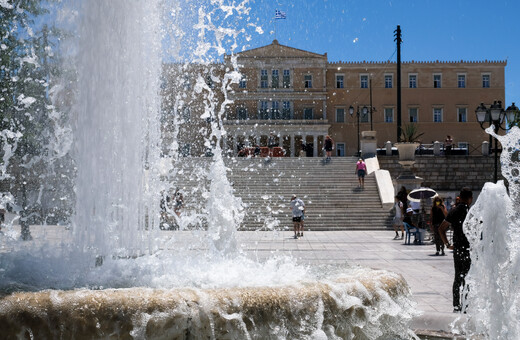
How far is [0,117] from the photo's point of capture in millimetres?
16422

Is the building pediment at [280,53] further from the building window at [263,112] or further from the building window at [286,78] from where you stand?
the building window at [263,112]

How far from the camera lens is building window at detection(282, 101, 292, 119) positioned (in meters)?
56.7

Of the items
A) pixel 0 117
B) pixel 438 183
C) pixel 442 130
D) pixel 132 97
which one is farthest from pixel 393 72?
pixel 132 97

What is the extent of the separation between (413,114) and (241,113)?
1692 centimetres

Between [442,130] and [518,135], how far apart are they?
182 feet

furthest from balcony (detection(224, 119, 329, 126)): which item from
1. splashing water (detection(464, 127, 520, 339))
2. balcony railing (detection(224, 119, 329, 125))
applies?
splashing water (detection(464, 127, 520, 339))

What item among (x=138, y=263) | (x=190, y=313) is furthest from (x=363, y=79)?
(x=190, y=313)

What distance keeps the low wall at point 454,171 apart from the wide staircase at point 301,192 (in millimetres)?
3680

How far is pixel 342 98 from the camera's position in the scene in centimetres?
5738

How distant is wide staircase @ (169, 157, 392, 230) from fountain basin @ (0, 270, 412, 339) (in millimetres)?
15210

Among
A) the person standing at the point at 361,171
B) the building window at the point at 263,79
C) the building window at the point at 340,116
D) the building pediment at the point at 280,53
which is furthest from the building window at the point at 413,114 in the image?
→ the person standing at the point at 361,171

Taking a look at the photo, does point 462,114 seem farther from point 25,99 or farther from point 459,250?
point 459,250

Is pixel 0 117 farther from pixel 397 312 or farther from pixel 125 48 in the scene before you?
pixel 397 312

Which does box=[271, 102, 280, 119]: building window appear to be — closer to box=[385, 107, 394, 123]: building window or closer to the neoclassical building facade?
the neoclassical building facade
